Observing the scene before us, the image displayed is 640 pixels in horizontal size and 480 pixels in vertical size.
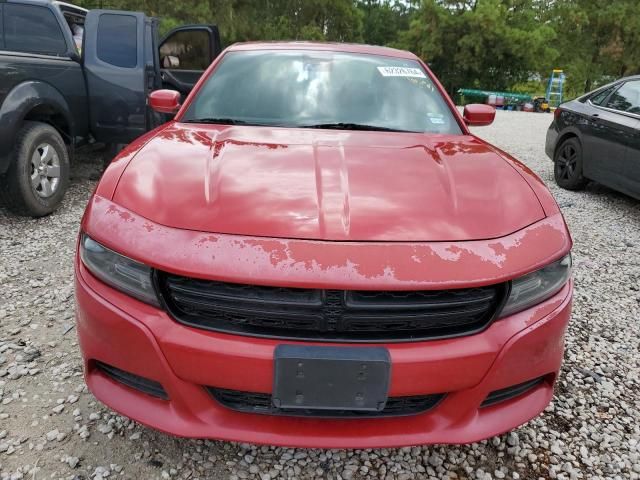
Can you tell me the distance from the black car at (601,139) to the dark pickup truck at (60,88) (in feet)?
14.9

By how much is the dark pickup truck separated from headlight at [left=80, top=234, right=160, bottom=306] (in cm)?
289

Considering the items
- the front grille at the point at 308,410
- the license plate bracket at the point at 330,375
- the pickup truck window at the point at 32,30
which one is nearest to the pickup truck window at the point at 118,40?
the pickup truck window at the point at 32,30

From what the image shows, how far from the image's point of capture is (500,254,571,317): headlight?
1566 mm

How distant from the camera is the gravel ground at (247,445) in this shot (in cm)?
185

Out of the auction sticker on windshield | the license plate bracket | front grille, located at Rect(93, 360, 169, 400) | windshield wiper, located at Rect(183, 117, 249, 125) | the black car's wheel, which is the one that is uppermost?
the auction sticker on windshield

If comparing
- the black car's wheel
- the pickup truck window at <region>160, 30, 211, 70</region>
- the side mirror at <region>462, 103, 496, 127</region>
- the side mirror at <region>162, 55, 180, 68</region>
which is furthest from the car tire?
the black car's wheel

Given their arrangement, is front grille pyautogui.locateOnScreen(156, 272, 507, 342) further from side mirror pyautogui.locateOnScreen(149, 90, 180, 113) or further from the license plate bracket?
side mirror pyautogui.locateOnScreen(149, 90, 180, 113)

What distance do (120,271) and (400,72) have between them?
2.06 m

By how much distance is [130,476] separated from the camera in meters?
1.78

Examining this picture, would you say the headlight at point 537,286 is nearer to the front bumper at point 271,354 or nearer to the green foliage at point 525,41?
the front bumper at point 271,354

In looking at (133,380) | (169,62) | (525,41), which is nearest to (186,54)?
(169,62)

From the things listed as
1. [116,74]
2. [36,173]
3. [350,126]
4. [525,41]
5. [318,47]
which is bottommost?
[36,173]

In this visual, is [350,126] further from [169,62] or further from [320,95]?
[169,62]

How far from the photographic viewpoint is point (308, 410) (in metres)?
1.54
